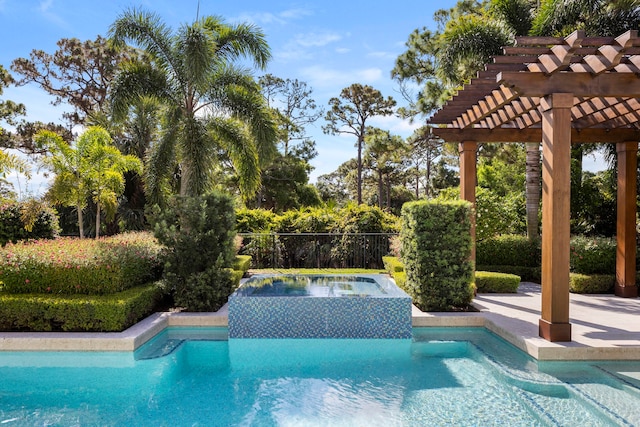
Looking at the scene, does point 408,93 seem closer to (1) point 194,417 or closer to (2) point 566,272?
(2) point 566,272

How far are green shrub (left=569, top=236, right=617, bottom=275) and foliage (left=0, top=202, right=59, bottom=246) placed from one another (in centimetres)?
1263

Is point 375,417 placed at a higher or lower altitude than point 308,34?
lower

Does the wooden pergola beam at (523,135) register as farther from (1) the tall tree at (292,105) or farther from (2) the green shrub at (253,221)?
(1) the tall tree at (292,105)

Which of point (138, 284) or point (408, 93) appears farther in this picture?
point (408, 93)

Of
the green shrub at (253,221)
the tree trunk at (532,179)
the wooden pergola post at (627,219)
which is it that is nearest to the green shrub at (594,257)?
the wooden pergola post at (627,219)

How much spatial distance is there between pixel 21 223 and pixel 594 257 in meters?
13.4

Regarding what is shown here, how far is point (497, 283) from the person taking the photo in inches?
354

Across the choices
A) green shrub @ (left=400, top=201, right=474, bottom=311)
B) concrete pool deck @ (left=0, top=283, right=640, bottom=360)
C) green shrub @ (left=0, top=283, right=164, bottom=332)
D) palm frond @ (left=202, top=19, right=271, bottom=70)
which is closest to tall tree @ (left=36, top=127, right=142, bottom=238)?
palm frond @ (left=202, top=19, right=271, bottom=70)

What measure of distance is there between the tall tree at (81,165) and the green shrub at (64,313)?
7.02 m

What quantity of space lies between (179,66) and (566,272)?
32.8 ft

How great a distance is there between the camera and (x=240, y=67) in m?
12.5

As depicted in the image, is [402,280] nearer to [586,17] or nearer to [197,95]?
[197,95]

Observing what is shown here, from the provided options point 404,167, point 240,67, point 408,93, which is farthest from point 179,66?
A: point 404,167

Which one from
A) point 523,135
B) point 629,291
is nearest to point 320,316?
point 523,135
